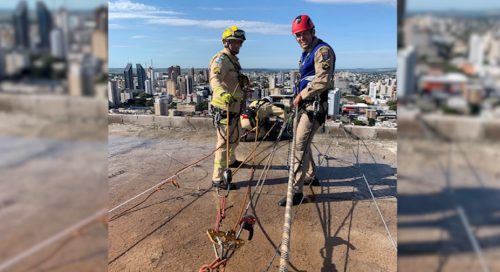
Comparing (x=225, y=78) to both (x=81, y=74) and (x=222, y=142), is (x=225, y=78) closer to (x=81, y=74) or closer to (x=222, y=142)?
(x=222, y=142)

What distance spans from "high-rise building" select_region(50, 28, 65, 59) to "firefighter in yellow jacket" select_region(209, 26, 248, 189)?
2.92 m

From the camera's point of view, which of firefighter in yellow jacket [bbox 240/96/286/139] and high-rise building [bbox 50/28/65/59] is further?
firefighter in yellow jacket [bbox 240/96/286/139]

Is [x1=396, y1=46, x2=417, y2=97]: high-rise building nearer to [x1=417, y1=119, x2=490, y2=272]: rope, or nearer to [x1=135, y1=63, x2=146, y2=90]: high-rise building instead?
[x1=417, y1=119, x2=490, y2=272]: rope

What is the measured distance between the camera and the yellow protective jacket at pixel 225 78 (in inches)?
148

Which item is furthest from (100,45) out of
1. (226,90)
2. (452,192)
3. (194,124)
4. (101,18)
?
(194,124)

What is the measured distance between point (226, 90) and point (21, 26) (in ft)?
10.7

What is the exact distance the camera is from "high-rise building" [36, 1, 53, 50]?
694 mm

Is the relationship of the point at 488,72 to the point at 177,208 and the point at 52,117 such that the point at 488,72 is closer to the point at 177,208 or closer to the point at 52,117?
the point at 52,117

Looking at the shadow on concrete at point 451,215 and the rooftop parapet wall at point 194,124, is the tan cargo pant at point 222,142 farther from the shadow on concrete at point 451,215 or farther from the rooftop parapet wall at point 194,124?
the shadow on concrete at point 451,215

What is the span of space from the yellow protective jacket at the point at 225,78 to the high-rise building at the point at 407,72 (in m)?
3.07

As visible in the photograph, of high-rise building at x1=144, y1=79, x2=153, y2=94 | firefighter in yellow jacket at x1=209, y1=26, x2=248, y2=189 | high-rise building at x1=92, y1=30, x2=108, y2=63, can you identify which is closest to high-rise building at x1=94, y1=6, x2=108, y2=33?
high-rise building at x1=92, y1=30, x2=108, y2=63

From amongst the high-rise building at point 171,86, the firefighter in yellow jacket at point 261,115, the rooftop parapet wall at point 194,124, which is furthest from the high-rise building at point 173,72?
the firefighter in yellow jacket at point 261,115

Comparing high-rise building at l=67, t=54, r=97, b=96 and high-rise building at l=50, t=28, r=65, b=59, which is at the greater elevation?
high-rise building at l=50, t=28, r=65, b=59

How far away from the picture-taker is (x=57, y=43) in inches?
27.5
